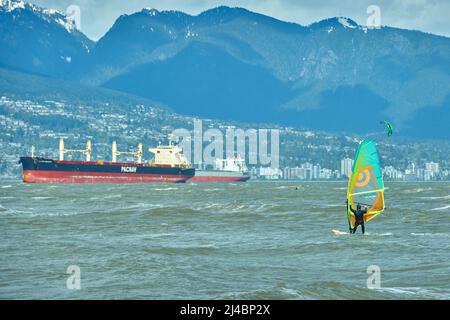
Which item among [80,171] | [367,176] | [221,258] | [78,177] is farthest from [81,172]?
[221,258]

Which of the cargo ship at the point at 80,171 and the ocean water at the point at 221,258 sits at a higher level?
the cargo ship at the point at 80,171

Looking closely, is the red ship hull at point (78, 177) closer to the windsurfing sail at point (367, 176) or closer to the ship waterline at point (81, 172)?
the ship waterline at point (81, 172)

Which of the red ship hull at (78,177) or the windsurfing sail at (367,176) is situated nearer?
the windsurfing sail at (367,176)

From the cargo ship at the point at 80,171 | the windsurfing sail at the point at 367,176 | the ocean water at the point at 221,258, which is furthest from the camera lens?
the cargo ship at the point at 80,171

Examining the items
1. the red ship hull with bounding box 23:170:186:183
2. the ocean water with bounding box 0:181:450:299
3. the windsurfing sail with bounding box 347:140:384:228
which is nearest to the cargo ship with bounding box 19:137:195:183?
the red ship hull with bounding box 23:170:186:183

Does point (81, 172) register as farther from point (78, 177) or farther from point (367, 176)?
point (367, 176)

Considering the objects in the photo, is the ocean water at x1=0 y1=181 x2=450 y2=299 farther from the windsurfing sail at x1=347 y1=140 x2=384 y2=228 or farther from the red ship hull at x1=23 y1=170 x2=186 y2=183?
the red ship hull at x1=23 y1=170 x2=186 y2=183

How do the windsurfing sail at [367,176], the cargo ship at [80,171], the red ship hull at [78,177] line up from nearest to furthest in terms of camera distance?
the windsurfing sail at [367,176], the cargo ship at [80,171], the red ship hull at [78,177]

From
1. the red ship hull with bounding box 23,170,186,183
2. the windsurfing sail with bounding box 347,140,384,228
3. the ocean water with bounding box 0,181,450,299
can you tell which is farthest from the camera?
the red ship hull with bounding box 23,170,186,183

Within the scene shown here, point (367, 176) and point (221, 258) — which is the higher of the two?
point (367, 176)

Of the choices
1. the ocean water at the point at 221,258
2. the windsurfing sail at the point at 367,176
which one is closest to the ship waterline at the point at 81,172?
the ocean water at the point at 221,258
